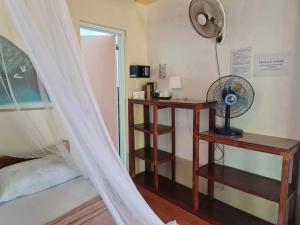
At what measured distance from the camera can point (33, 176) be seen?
70.1 inches

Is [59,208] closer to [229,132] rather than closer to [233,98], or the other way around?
[229,132]

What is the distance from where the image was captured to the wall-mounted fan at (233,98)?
6.61ft

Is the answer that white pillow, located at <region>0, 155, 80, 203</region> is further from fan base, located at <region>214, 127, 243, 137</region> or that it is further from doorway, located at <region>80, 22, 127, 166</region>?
fan base, located at <region>214, 127, 243, 137</region>

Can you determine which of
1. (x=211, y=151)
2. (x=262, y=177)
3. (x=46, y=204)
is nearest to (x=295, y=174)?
(x=262, y=177)

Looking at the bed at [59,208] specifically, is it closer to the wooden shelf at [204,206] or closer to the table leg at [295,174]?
the wooden shelf at [204,206]

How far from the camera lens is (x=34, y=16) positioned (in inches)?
43.9

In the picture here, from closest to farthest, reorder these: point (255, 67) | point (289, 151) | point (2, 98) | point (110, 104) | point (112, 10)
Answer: point (289, 151) → point (2, 98) → point (255, 67) → point (112, 10) → point (110, 104)

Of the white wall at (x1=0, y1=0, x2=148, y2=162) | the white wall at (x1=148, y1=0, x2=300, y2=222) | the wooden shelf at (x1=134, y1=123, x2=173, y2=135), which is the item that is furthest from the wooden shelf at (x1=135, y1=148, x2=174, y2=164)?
the white wall at (x1=0, y1=0, x2=148, y2=162)

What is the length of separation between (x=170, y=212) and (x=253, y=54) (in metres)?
1.81

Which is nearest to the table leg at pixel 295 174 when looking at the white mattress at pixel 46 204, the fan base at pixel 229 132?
the fan base at pixel 229 132

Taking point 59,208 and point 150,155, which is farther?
point 150,155

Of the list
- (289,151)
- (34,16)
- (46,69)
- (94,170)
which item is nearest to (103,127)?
(94,170)

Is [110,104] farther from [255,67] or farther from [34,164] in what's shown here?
[255,67]

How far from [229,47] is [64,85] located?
5.77 feet
